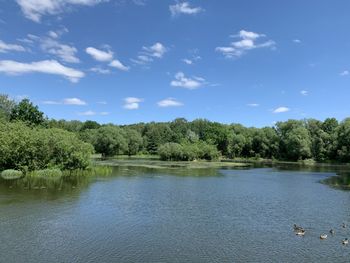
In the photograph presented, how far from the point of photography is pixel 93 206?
105 ft

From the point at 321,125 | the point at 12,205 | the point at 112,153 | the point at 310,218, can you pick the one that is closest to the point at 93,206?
the point at 12,205

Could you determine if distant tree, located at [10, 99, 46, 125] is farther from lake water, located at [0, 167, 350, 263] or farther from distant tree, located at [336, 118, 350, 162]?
distant tree, located at [336, 118, 350, 162]

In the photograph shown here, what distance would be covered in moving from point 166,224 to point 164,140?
434ft

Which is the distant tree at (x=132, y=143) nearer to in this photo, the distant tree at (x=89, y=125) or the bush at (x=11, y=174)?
the distant tree at (x=89, y=125)

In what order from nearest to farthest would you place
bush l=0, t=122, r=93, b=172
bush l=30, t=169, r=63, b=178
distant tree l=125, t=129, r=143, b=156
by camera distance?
bush l=30, t=169, r=63, b=178, bush l=0, t=122, r=93, b=172, distant tree l=125, t=129, r=143, b=156

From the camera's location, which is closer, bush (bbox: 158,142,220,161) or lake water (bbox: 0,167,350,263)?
lake water (bbox: 0,167,350,263)

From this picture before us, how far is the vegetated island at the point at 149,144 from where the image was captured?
186 feet

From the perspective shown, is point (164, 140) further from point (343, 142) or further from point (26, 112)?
point (26, 112)

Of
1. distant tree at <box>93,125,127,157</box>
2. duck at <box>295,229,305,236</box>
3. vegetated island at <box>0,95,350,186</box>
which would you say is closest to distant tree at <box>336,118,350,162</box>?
vegetated island at <box>0,95,350,186</box>

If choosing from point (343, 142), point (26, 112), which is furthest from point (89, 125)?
point (343, 142)

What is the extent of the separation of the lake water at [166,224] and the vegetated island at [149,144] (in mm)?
13551

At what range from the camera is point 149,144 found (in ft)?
518

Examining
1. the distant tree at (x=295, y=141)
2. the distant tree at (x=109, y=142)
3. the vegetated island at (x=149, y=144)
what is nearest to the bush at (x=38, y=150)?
the vegetated island at (x=149, y=144)

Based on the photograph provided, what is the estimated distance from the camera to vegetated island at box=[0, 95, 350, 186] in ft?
186
